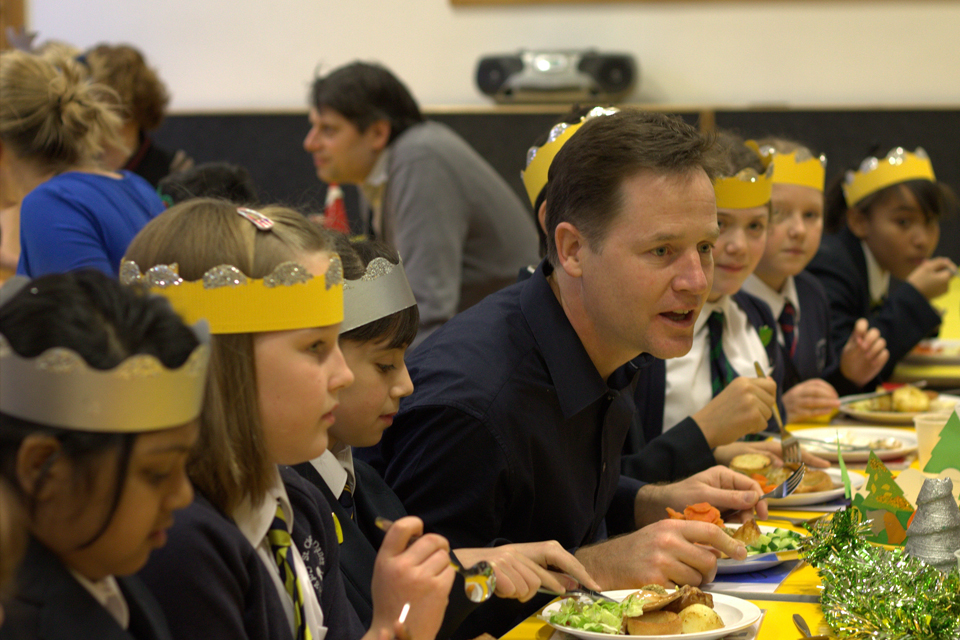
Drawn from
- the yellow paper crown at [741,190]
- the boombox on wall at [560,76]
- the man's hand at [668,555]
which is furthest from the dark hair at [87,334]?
the boombox on wall at [560,76]

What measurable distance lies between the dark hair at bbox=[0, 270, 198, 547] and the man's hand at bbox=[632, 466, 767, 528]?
1121mm

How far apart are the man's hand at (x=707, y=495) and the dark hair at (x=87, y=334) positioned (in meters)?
1.12

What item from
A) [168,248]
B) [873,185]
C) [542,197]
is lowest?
[873,185]

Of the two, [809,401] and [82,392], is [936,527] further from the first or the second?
[809,401]

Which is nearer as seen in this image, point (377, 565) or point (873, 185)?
point (377, 565)

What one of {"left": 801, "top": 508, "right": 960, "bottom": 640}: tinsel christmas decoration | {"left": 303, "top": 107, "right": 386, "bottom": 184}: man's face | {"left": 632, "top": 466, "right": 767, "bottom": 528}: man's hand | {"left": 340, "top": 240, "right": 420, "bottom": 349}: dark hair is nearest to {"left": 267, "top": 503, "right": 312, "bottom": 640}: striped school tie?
{"left": 340, "top": 240, "right": 420, "bottom": 349}: dark hair

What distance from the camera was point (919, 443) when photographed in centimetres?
217

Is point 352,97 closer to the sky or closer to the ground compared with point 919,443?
closer to the sky

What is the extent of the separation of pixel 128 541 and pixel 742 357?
1.94 meters

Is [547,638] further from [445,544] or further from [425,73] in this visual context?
[425,73]

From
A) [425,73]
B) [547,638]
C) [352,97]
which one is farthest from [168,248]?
[425,73]

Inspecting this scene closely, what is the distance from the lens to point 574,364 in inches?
66.2

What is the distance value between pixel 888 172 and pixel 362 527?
3011mm

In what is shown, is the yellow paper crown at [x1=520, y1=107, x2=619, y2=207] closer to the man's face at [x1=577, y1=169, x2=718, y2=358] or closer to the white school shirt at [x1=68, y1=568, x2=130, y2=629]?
the man's face at [x1=577, y1=169, x2=718, y2=358]
